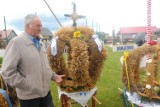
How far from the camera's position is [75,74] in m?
4.44

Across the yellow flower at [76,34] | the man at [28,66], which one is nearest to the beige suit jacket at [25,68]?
the man at [28,66]

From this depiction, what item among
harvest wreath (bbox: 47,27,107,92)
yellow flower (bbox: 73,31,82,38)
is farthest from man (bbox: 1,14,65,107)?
yellow flower (bbox: 73,31,82,38)

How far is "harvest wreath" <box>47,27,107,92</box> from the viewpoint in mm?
4402

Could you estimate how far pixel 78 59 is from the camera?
436 cm

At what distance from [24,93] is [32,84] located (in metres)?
0.16

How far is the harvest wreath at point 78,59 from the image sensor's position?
440cm

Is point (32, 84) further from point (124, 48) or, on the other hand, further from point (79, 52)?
point (124, 48)

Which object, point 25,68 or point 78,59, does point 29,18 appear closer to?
point 25,68

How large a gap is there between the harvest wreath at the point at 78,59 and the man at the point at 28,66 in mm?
1338

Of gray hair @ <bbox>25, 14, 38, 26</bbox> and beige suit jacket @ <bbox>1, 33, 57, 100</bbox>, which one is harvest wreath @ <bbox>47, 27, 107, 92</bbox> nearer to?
beige suit jacket @ <bbox>1, 33, 57, 100</bbox>

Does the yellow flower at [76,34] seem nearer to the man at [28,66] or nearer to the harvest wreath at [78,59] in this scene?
the harvest wreath at [78,59]

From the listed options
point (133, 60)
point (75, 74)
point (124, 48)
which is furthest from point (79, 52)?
point (124, 48)

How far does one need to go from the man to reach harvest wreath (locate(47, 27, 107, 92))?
4.39ft

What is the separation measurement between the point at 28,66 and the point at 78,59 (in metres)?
1.54
